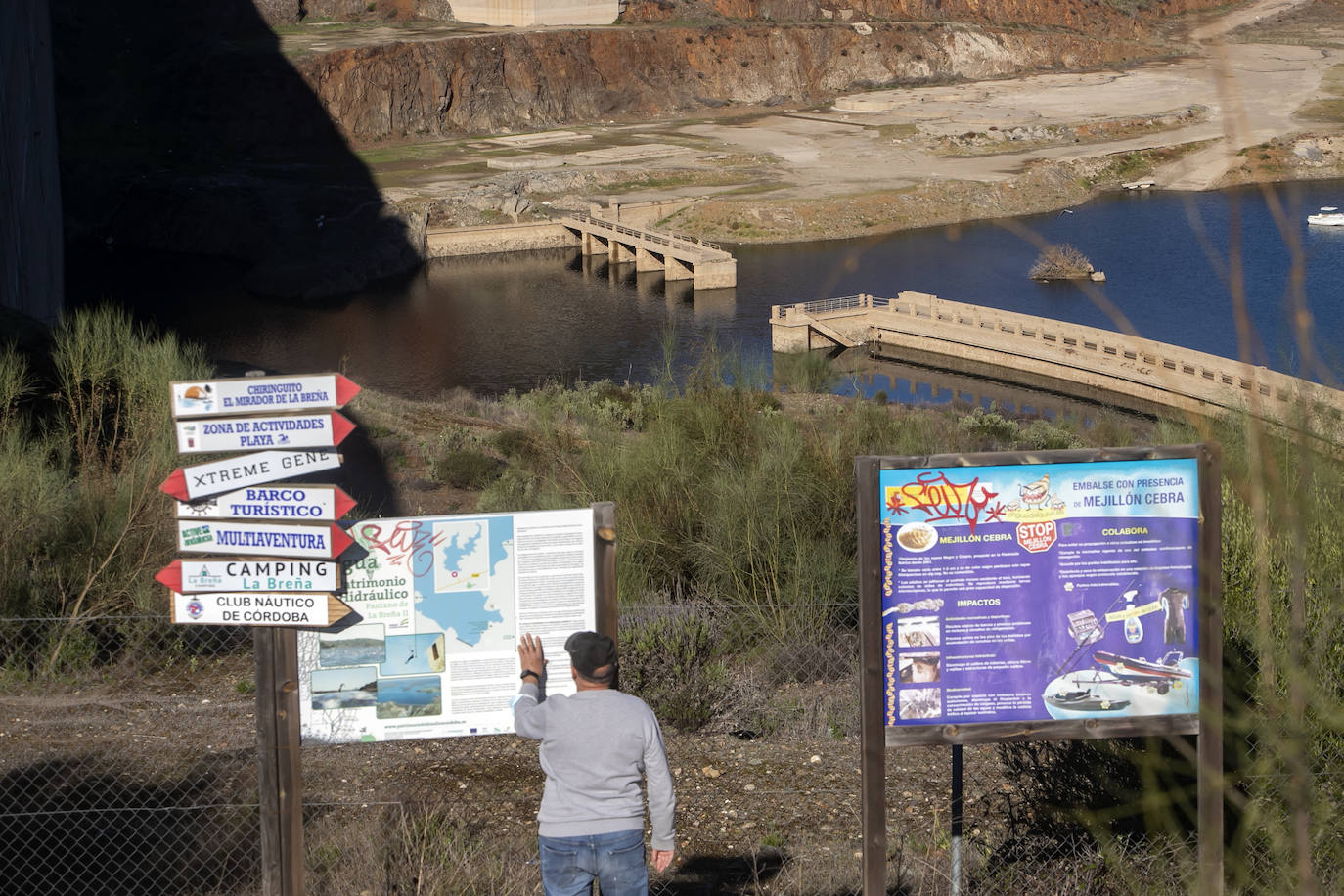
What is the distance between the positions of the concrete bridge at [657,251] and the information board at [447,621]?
155ft

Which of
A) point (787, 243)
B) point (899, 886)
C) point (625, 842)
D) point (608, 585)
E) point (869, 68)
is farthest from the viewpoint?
point (869, 68)

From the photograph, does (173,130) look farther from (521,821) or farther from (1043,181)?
(521,821)

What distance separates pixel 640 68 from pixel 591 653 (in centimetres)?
8765

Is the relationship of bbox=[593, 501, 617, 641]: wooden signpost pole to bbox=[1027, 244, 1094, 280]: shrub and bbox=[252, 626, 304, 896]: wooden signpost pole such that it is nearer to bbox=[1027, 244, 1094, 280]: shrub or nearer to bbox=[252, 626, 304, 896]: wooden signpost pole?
bbox=[252, 626, 304, 896]: wooden signpost pole

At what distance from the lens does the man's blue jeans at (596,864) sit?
5.05 meters

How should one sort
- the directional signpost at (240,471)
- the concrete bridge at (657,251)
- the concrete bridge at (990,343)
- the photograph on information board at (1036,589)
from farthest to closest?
the concrete bridge at (657,251) < the concrete bridge at (990,343) < the directional signpost at (240,471) < the photograph on information board at (1036,589)

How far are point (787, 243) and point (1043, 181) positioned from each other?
16.0m

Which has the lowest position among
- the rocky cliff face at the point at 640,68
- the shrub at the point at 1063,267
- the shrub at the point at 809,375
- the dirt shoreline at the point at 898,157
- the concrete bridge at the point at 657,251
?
the shrub at the point at 809,375

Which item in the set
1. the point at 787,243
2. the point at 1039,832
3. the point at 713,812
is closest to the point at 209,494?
the point at 713,812

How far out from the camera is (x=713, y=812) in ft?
25.3

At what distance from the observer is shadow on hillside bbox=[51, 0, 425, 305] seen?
191ft

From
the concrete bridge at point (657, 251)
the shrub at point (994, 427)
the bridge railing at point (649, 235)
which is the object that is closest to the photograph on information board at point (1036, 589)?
the shrub at point (994, 427)

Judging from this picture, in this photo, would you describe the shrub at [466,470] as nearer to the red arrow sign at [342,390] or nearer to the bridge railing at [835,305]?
the red arrow sign at [342,390]

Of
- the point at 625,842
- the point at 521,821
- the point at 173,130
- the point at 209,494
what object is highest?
the point at 173,130
